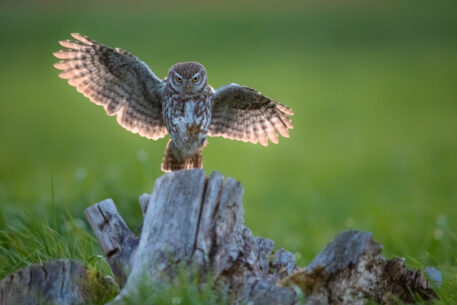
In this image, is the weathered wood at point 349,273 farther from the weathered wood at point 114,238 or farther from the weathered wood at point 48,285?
the weathered wood at point 48,285

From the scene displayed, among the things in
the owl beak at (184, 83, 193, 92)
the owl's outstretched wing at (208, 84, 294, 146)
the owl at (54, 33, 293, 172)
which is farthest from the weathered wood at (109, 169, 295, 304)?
the owl's outstretched wing at (208, 84, 294, 146)

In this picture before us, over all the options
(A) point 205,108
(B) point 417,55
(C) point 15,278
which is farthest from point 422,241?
(B) point 417,55

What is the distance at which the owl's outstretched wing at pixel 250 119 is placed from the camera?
7259 millimetres

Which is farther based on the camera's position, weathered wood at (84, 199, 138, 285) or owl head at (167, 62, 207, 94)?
owl head at (167, 62, 207, 94)

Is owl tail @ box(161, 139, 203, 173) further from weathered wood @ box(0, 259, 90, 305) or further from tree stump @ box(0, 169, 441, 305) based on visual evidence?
weathered wood @ box(0, 259, 90, 305)

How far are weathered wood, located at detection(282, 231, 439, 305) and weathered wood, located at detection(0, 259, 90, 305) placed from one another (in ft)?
4.16

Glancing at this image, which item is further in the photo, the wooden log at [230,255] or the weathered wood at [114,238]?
the weathered wood at [114,238]

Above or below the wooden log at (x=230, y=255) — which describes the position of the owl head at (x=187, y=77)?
above

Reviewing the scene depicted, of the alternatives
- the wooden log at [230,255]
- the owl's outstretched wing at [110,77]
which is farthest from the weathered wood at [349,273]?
the owl's outstretched wing at [110,77]

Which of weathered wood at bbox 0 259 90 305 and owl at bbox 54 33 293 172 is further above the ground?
owl at bbox 54 33 293 172

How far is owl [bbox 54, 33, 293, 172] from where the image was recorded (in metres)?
6.74

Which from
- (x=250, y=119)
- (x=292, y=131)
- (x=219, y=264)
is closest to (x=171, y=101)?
(x=250, y=119)

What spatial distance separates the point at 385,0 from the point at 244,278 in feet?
112

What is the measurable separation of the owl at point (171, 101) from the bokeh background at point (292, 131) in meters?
0.67
